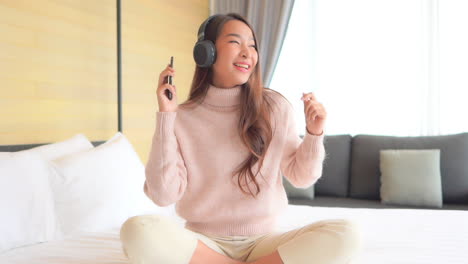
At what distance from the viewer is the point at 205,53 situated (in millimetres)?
1694

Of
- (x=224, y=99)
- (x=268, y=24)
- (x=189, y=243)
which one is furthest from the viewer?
(x=268, y=24)

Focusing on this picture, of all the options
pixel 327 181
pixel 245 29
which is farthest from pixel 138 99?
pixel 245 29

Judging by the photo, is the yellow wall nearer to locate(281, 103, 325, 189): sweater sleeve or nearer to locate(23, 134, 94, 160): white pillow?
locate(23, 134, 94, 160): white pillow

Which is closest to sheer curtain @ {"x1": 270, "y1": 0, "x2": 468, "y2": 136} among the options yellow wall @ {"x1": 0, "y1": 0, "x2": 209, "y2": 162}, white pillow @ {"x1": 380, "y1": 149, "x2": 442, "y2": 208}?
white pillow @ {"x1": 380, "y1": 149, "x2": 442, "y2": 208}

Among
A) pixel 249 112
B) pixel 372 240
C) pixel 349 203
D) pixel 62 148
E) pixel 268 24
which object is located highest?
pixel 268 24

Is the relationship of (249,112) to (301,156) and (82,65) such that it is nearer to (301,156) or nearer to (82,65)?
(301,156)

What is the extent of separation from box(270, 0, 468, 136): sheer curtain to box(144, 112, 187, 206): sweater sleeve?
258 centimetres

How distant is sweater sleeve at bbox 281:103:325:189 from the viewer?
1.61 meters

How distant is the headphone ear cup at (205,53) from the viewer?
1.69m

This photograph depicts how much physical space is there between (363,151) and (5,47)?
2386 mm

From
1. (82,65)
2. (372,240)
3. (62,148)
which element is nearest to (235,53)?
(372,240)

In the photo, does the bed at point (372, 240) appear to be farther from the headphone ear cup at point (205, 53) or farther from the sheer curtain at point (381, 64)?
the sheer curtain at point (381, 64)

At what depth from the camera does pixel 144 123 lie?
11.5 feet

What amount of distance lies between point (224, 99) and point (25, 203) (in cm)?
84
